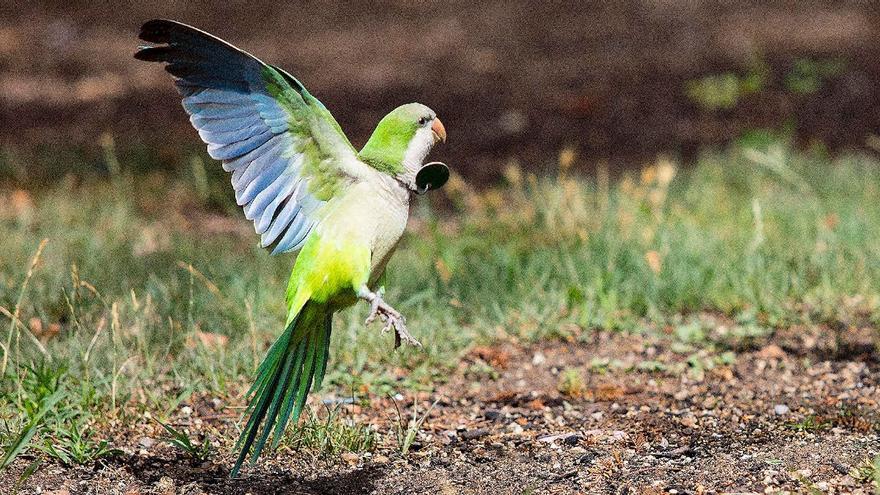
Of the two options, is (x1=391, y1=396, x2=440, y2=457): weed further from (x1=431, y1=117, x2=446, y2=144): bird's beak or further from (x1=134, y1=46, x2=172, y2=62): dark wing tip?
(x1=134, y1=46, x2=172, y2=62): dark wing tip

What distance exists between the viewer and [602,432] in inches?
137

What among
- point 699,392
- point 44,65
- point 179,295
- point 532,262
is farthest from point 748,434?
point 44,65

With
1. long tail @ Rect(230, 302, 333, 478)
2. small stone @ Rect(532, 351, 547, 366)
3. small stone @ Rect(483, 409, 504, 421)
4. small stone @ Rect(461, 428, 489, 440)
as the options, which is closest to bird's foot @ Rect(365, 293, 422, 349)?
long tail @ Rect(230, 302, 333, 478)

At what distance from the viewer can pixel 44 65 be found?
9789 millimetres

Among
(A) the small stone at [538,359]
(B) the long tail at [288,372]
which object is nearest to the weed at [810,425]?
(A) the small stone at [538,359]

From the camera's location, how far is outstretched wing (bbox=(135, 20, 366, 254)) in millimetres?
2764

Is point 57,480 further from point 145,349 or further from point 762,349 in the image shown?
point 762,349

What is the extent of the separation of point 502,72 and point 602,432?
6125mm

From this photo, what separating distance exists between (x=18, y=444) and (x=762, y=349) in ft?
8.90

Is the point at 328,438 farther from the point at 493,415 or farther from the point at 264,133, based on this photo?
the point at 264,133

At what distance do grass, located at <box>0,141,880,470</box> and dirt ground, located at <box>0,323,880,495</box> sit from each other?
0.34 feet

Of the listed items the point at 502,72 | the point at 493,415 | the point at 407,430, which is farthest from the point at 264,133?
the point at 502,72

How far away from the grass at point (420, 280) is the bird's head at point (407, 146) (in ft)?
2.93

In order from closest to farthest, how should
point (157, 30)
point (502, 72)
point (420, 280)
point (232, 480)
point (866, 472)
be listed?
point (157, 30) → point (866, 472) → point (232, 480) → point (420, 280) → point (502, 72)
